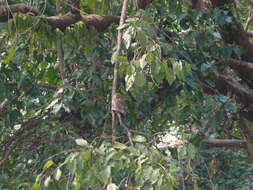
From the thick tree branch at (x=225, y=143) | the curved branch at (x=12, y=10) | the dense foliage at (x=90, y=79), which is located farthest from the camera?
the thick tree branch at (x=225, y=143)

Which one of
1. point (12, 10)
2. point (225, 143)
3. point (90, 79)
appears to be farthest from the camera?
point (225, 143)

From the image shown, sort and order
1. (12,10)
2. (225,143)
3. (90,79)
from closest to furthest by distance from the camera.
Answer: (12,10), (90,79), (225,143)

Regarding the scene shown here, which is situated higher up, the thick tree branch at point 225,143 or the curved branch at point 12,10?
the curved branch at point 12,10

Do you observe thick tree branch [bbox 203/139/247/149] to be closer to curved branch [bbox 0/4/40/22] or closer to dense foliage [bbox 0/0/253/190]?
dense foliage [bbox 0/0/253/190]

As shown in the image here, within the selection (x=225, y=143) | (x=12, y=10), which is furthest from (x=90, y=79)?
(x=225, y=143)

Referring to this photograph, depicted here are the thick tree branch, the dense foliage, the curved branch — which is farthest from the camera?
the thick tree branch

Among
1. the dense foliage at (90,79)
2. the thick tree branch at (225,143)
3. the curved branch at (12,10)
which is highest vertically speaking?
the curved branch at (12,10)

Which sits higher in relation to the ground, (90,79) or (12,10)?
(12,10)

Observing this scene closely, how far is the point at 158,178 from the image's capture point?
1577 mm

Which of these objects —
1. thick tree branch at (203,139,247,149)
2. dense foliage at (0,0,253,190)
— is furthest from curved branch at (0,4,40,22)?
thick tree branch at (203,139,247,149)

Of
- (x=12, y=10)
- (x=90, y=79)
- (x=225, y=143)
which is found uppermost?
(x=12, y=10)

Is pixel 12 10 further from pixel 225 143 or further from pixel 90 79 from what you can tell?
pixel 225 143

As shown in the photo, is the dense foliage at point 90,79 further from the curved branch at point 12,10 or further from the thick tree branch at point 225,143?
the thick tree branch at point 225,143

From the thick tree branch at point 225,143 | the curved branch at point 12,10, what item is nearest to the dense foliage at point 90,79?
the curved branch at point 12,10
